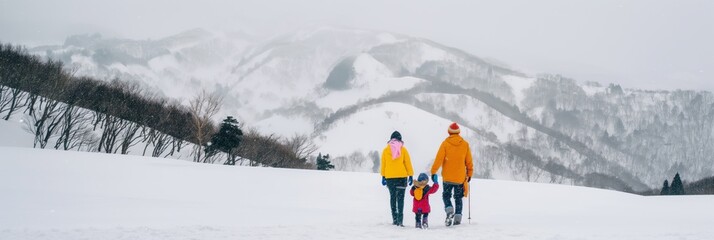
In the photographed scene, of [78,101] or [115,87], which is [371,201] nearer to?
[78,101]

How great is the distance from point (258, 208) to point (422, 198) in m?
6.20

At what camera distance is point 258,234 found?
877 centimetres

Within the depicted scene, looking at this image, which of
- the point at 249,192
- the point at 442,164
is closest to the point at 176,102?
the point at 249,192

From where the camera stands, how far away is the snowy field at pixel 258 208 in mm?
8992

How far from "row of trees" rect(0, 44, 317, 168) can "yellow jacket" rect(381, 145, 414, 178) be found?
4692 cm

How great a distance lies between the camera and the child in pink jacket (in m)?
10.5

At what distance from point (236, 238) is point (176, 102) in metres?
70.3

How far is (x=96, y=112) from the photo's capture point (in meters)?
56.5

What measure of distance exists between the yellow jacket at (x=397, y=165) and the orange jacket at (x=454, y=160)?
71 cm

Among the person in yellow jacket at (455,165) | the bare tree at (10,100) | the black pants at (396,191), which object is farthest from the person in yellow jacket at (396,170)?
the bare tree at (10,100)

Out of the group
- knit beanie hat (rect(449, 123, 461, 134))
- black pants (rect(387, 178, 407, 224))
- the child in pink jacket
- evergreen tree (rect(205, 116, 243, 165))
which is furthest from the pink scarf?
evergreen tree (rect(205, 116, 243, 165))

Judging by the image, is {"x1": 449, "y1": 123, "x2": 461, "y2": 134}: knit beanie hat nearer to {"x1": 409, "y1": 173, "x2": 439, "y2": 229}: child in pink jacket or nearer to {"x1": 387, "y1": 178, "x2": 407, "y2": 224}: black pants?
{"x1": 409, "y1": 173, "x2": 439, "y2": 229}: child in pink jacket

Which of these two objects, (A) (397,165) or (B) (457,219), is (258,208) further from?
(B) (457,219)

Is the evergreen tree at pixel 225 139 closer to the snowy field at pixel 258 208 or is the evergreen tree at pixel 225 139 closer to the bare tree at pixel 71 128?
the bare tree at pixel 71 128
